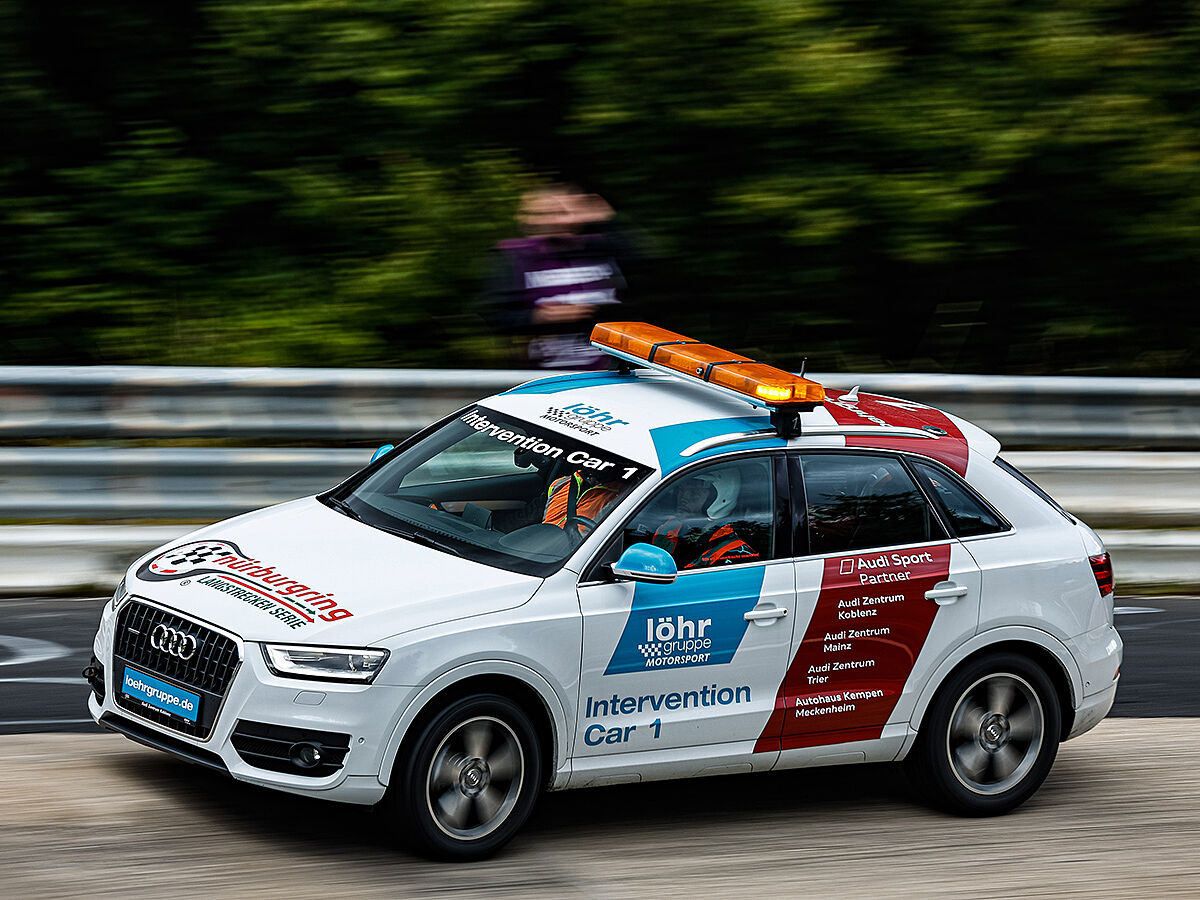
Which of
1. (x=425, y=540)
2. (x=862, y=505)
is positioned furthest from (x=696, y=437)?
(x=425, y=540)

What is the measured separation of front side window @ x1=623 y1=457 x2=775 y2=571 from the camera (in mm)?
6316

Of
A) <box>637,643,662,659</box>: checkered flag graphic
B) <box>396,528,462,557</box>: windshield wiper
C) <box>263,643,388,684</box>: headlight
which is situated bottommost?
<box>637,643,662,659</box>: checkered flag graphic

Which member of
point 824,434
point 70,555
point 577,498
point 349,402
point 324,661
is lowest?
point 70,555

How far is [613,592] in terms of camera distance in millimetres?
6070

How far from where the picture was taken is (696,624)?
20.3 feet

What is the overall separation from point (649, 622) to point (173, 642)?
1.67 meters

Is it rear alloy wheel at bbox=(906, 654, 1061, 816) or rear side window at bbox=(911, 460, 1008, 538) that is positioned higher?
rear side window at bbox=(911, 460, 1008, 538)

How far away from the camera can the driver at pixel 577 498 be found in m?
6.35

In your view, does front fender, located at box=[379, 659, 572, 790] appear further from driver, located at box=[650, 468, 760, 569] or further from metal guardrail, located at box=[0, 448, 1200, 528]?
metal guardrail, located at box=[0, 448, 1200, 528]

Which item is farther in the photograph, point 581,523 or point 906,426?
point 906,426

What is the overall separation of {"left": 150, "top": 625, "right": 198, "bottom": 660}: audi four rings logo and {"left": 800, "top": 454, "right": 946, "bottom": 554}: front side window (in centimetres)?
235

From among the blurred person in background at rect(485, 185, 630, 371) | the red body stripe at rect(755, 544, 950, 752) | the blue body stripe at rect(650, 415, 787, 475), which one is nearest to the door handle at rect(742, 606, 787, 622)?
the red body stripe at rect(755, 544, 950, 752)

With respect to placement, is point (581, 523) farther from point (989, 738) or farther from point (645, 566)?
point (989, 738)

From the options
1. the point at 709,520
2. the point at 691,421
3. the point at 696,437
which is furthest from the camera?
the point at 691,421
